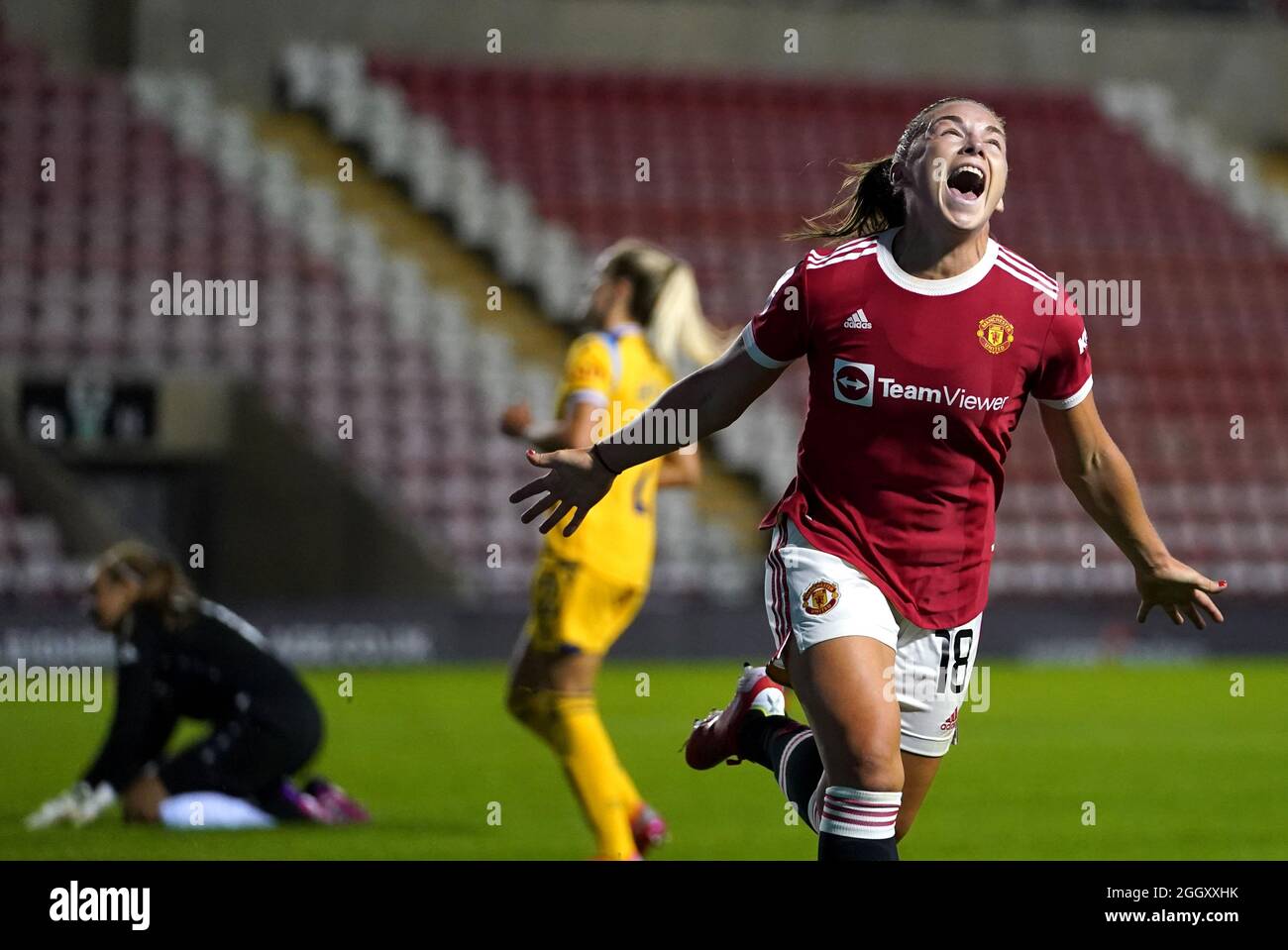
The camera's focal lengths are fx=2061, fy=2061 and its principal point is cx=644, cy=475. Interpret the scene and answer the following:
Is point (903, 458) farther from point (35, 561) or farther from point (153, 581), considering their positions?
point (35, 561)

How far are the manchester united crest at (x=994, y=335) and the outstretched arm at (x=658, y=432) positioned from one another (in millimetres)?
520

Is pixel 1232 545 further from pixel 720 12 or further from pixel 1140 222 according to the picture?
pixel 720 12

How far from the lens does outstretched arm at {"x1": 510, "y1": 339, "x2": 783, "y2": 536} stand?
5.10 meters

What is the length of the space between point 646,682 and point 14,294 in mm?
7911

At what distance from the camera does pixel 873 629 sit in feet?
16.3

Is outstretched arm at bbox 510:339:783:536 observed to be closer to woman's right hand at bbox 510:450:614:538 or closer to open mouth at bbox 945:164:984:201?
woman's right hand at bbox 510:450:614:538

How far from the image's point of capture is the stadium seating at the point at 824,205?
21.9 metres

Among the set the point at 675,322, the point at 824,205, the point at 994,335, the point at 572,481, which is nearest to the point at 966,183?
the point at 994,335

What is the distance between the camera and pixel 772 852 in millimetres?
7727

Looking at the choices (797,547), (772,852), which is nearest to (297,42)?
(772,852)

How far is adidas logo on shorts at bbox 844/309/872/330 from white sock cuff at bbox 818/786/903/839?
1107mm

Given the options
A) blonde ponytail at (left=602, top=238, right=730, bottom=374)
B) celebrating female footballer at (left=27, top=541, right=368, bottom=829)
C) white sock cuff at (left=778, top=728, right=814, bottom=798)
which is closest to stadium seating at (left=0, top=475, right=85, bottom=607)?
celebrating female footballer at (left=27, top=541, right=368, bottom=829)

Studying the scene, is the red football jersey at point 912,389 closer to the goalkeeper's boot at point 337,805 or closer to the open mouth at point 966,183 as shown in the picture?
the open mouth at point 966,183

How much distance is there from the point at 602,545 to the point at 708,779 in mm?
3299
